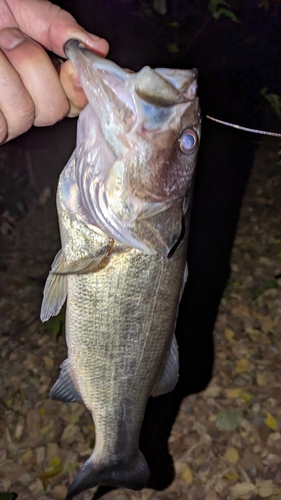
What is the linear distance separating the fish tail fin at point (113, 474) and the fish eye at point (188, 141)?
125 centimetres

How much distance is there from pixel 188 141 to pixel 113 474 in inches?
52.8

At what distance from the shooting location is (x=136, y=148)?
3.71 feet

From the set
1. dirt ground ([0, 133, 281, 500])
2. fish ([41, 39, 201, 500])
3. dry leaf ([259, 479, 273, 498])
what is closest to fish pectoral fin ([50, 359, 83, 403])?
fish ([41, 39, 201, 500])

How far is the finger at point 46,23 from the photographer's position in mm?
1388

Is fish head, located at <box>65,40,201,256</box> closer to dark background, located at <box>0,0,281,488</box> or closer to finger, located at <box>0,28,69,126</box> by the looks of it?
finger, located at <box>0,28,69,126</box>

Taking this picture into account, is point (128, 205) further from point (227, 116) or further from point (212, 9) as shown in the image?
point (227, 116)

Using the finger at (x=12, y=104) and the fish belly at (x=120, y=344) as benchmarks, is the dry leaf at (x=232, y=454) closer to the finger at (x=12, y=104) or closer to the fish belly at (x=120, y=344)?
the fish belly at (x=120, y=344)

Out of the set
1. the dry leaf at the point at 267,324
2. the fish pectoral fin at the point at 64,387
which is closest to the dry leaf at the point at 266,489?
the dry leaf at the point at 267,324

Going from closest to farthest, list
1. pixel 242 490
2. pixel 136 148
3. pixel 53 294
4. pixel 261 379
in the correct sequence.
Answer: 1. pixel 136 148
2. pixel 53 294
3. pixel 242 490
4. pixel 261 379

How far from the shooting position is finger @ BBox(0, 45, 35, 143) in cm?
123

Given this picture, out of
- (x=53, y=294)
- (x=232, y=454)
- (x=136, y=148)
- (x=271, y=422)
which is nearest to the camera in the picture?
(x=136, y=148)

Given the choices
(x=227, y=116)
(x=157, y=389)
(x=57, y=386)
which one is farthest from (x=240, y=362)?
(x=227, y=116)

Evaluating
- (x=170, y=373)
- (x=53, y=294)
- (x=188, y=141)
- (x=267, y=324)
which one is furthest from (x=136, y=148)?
(x=267, y=324)

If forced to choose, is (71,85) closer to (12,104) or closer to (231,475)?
(12,104)
